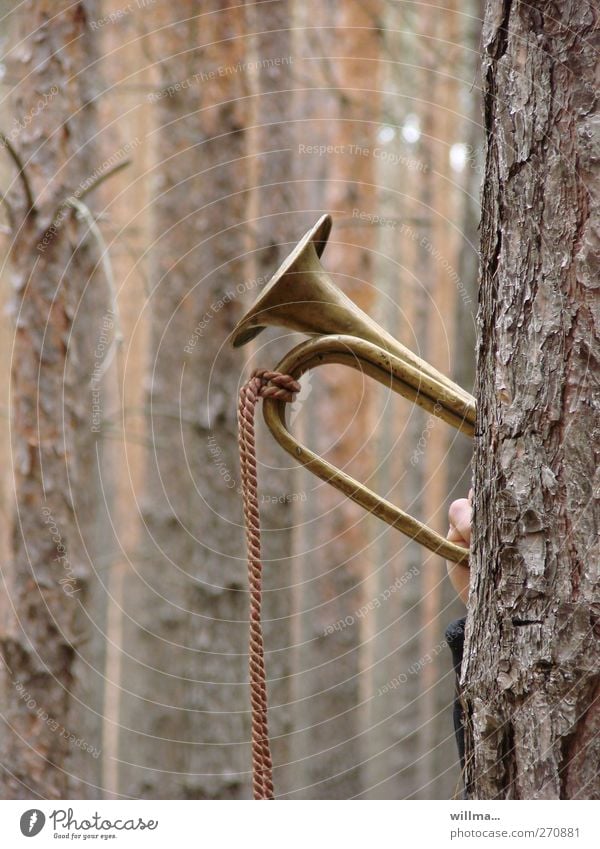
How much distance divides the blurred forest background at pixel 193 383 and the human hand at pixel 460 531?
61 centimetres

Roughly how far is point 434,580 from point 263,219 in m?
6.98

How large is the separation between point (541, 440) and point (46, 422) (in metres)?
2.18

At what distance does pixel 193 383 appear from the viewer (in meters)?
5.04

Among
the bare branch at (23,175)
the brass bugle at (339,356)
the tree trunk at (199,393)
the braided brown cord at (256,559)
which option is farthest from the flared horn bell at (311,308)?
the tree trunk at (199,393)

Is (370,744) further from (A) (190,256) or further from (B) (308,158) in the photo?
(A) (190,256)

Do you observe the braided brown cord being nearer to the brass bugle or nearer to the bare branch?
the brass bugle

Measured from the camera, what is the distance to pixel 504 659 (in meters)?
1.56

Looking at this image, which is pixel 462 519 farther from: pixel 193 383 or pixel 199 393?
pixel 193 383

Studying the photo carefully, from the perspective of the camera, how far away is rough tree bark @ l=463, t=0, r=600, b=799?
1503mm

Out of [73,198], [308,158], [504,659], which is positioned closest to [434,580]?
[308,158]

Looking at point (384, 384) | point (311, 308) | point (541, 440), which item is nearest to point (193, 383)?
point (311, 308)

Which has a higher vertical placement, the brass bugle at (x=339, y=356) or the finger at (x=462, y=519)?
the brass bugle at (x=339, y=356)

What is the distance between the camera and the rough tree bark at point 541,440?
1503mm

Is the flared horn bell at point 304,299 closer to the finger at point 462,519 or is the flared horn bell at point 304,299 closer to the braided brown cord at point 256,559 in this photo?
the braided brown cord at point 256,559
